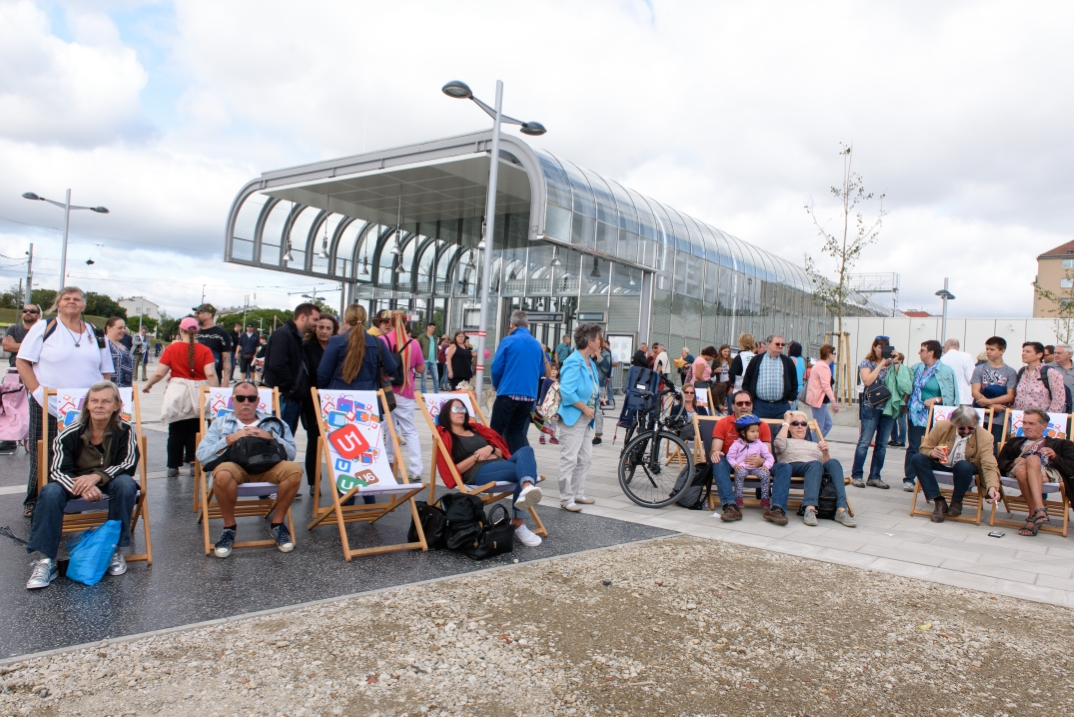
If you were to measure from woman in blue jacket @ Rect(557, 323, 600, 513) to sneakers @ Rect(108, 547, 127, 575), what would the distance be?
11.3 feet

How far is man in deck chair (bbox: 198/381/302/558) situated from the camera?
15.9ft

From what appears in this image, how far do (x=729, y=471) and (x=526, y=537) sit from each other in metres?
2.29

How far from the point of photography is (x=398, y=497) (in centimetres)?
557

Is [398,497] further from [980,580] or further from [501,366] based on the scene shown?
[980,580]

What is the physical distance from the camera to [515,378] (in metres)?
6.86

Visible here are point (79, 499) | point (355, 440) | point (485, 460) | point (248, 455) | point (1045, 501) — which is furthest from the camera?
point (1045, 501)

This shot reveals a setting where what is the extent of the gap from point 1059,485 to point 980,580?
93.9 inches

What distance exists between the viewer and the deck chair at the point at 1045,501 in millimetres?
6461

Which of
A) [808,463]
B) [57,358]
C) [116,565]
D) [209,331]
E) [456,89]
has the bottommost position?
[116,565]

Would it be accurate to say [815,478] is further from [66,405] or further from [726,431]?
[66,405]

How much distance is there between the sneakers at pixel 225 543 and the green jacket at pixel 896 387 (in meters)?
7.11

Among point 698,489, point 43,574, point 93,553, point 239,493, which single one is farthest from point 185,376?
point 698,489

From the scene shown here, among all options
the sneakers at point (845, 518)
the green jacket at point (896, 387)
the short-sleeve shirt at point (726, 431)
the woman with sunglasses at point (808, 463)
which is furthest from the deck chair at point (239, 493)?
the green jacket at point (896, 387)

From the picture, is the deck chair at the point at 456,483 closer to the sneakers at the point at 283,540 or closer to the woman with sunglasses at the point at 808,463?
the sneakers at the point at 283,540
